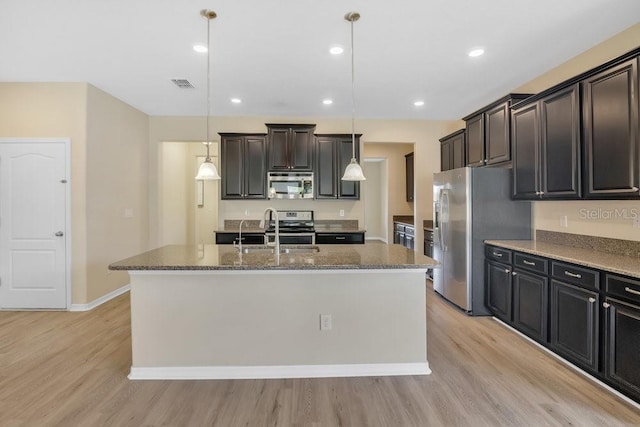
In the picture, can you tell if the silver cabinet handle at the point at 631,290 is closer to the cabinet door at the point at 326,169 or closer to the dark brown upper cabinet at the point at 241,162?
the cabinet door at the point at 326,169

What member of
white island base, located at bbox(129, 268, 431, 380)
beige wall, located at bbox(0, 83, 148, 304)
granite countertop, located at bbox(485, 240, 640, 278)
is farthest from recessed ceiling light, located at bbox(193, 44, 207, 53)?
granite countertop, located at bbox(485, 240, 640, 278)

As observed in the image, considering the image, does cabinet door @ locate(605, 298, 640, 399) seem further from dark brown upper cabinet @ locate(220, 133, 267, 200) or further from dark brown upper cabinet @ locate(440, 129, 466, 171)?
dark brown upper cabinet @ locate(220, 133, 267, 200)

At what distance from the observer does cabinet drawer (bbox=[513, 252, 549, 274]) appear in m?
2.93

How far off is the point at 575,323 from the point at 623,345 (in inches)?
14.8

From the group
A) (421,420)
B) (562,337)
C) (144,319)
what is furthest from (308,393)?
(562,337)

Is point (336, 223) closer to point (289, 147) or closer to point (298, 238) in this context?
point (298, 238)

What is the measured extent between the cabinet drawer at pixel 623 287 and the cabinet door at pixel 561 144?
35.6 inches

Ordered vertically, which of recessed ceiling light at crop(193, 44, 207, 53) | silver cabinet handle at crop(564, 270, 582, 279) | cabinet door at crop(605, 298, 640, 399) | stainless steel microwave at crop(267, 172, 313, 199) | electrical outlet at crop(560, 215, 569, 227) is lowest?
cabinet door at crop(605, 298, 640, 399)

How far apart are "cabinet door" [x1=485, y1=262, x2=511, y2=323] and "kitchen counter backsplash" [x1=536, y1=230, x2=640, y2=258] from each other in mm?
614

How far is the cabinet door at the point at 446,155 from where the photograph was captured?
201 inches

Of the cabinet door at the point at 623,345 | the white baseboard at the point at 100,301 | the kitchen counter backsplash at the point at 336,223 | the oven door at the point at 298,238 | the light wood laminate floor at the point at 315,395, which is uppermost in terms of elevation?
the kitchen counter backsplash at the point at 336,223

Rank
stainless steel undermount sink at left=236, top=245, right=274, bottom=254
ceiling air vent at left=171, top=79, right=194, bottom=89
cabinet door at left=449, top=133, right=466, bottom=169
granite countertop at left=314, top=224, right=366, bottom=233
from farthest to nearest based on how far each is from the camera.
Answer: granite countertop at left=314, top=224, right=366, bottom=233 → cabinet door at left=449, top=133, right=466, bottom=169 → ceiling air vent at left=171, top=79, right=194, bottom=89 → stainless steel undermount sink at left=236, top=245, right=274, bottom=254

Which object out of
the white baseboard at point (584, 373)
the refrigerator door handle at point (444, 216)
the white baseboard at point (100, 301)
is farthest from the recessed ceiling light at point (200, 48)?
the white baseboard at point (584, 373)

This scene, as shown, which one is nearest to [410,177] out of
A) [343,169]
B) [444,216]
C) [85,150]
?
[343,169]
